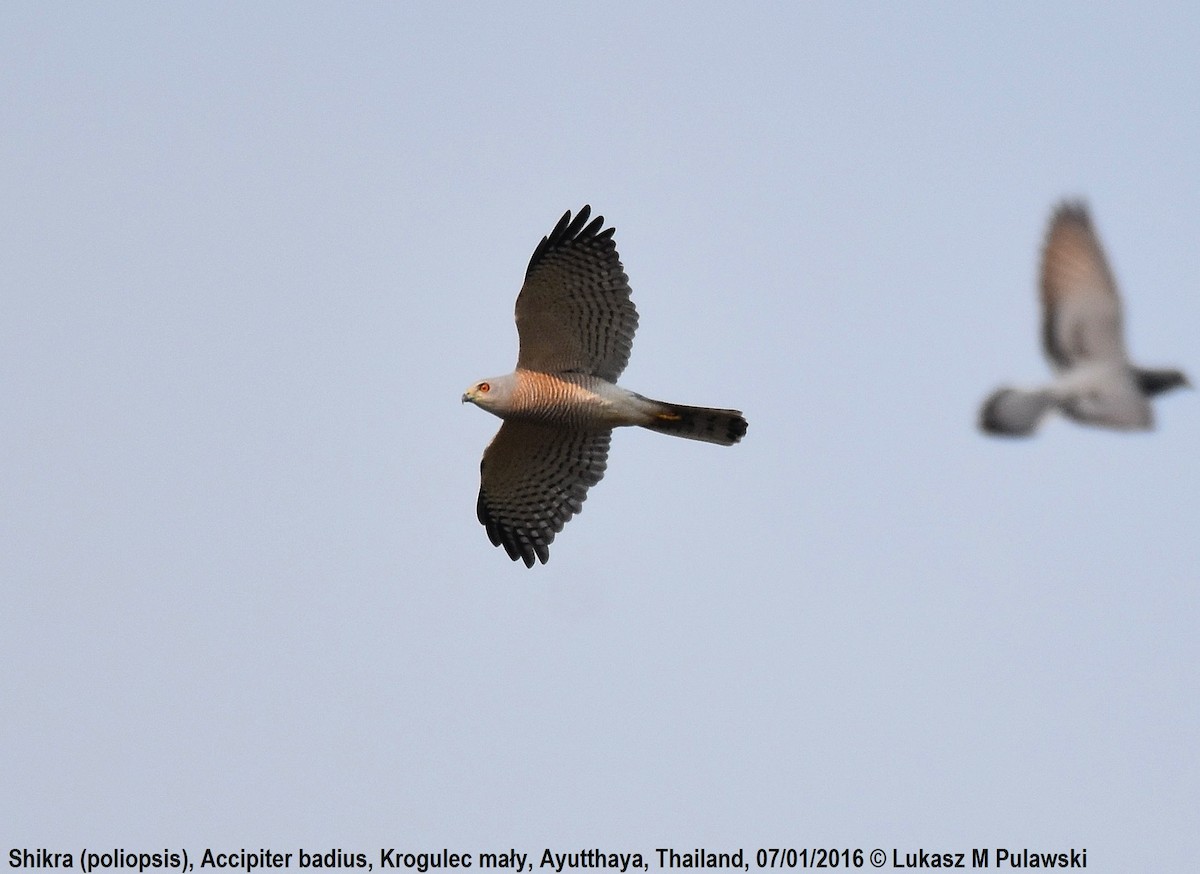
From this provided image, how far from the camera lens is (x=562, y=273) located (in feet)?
43.7

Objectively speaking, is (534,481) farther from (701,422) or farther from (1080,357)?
(1080,357)

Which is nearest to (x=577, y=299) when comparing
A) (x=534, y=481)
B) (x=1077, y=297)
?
(x=534, y=481)

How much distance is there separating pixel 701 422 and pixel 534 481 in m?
1.87

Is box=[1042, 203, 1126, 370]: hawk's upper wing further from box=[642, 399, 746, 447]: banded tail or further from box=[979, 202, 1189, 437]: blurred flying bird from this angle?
box=[642, 399, 746, 447]: banded tail

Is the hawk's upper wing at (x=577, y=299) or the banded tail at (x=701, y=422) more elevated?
the hawk's upper wing at (x=577, y=299)

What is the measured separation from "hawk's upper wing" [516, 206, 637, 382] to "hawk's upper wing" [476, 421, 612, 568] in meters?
0.99

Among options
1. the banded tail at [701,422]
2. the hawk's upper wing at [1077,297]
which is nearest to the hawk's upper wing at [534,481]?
the banded tail at [701,422]

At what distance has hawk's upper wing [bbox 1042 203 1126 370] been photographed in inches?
446

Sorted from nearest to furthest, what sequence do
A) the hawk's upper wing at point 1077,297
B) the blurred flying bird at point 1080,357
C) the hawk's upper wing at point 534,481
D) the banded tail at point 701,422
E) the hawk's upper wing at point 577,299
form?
the blurred flying bird at point 1080,357, the hawk's upper wing at point 1077,297, the hawk's upper wing at point 577,299, the banded tail at point 701,422, the hawk's upper wing at point 534,481

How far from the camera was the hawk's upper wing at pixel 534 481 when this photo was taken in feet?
47.6

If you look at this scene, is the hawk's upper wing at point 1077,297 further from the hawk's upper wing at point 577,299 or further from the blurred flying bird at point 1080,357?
the hawk's upper wing at point 577,299

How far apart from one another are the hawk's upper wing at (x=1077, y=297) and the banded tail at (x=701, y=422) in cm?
308

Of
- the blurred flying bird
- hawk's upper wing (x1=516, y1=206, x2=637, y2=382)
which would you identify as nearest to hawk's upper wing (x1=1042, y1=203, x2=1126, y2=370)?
the blurred flying bird

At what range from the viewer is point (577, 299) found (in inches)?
527
